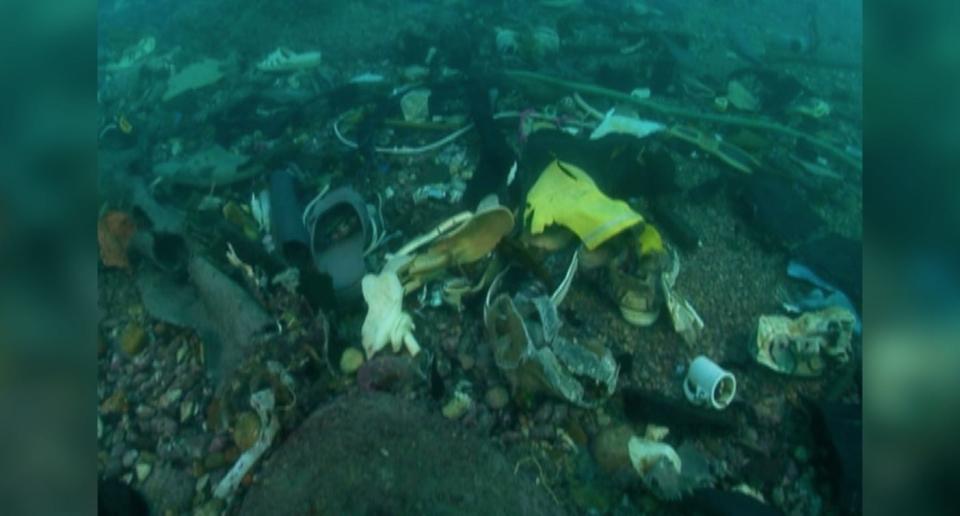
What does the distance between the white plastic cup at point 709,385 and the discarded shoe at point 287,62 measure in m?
5.46

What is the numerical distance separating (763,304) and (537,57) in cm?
435

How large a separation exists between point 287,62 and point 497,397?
5.23 metres

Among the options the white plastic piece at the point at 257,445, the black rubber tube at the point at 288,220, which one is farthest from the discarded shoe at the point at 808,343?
the black rubber tube at the point at 288,220

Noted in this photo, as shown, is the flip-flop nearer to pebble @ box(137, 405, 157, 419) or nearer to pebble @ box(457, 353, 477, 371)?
pebble @ box(457, 353, 477, 371)

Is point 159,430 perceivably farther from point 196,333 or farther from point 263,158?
point 263,158

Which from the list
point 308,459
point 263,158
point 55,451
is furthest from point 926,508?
point 263,158

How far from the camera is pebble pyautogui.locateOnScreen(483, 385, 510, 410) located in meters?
3.07

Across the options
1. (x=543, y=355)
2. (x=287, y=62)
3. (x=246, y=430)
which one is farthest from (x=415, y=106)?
(x=246, y=430)

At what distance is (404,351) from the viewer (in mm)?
3305

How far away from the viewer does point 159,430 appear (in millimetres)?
2988

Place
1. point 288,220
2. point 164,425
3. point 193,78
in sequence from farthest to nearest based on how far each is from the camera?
point 193,78
point 288,220
point 164,425

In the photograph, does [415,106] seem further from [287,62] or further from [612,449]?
[612,449]

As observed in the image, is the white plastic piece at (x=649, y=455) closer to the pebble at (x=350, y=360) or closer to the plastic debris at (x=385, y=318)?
the plastic debris at (x=385, y=318)

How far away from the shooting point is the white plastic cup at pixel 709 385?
10.1 ft
